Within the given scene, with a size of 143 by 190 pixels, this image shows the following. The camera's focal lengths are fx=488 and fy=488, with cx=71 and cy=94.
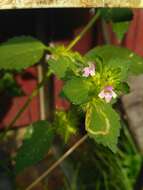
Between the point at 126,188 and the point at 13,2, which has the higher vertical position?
the point at 13,2

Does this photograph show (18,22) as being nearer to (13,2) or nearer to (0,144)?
(0,144)

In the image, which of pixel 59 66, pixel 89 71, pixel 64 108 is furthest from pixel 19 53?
pixel 64 108

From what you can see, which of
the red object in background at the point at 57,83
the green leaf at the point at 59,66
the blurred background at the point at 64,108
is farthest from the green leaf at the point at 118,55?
the red object in background at the point at 57,83

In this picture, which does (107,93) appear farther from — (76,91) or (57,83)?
(57,83)

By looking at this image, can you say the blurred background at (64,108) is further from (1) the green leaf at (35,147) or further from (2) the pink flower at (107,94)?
(2) the pink flower at (107,94)

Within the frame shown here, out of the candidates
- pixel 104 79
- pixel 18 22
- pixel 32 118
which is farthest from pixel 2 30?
pixel 104 79

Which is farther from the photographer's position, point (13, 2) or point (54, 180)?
point (54, 180)
